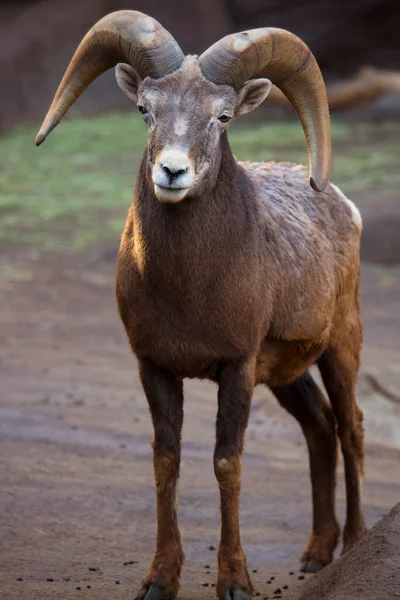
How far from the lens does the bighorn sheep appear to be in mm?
5324

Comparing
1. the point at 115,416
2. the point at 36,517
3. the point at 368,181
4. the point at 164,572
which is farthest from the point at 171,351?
the point at 368,181

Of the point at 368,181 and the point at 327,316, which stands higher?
the point at 368,181

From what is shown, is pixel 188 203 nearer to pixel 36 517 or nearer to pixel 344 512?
pixel 36 517

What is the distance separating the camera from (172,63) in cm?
538

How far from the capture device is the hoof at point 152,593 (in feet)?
18.1

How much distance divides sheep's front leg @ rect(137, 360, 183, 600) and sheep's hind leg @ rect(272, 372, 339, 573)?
1.28 m

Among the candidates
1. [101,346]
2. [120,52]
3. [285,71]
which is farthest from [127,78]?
[101,346]

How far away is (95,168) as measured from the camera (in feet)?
60.6

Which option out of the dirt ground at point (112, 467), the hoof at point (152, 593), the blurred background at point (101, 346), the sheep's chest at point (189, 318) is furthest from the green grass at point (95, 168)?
the hoof at point (152, 593)

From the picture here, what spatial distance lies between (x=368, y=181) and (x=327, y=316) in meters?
10.5

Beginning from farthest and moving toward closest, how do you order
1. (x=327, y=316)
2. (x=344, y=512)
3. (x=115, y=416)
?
(x=115, y=416), (x=344, y=512), (x=327, y=316)

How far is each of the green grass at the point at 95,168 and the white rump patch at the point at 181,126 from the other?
875cm

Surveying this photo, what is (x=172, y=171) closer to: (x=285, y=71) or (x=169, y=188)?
(x=169, y=188)

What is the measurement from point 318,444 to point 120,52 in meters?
2.58
